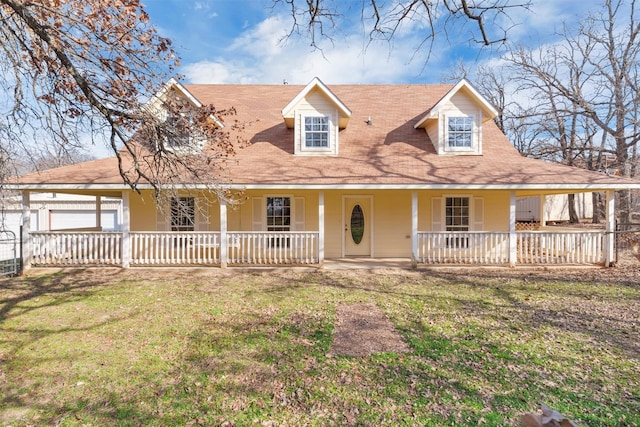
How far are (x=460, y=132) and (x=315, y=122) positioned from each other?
541 centimetres

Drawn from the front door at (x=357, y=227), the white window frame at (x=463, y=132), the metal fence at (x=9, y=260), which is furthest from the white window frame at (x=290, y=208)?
the metal fence at (x=9, y=260)

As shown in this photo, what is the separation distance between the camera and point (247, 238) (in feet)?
37.5

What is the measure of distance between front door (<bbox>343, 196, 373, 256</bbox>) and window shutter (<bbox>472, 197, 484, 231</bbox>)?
3803 mm

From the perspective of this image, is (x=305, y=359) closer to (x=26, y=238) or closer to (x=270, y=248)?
(x=270, y=248)

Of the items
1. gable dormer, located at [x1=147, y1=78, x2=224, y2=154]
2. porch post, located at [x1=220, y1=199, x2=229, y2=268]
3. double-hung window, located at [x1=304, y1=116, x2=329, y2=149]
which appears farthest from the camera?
double-hung window, located at [x1=304, y1=116, x2=329, y2=149]

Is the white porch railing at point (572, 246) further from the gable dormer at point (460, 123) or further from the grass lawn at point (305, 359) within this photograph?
the gable dormer at point (460, 123)

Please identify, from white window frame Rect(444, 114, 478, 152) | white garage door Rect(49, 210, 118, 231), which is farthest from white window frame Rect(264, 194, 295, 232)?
white garage door Rect(49, 210, 118, 231)

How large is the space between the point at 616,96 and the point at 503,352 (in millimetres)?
22287

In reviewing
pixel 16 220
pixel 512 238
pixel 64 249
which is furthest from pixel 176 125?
pixel 16 220

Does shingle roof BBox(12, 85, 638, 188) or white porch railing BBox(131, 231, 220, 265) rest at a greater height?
shingle roof BBox(12, 85, 638, 188)

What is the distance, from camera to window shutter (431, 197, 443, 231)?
40.7ft

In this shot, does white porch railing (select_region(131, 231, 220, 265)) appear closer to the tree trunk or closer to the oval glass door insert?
the oval glass door insert

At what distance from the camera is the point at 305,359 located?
4578mm

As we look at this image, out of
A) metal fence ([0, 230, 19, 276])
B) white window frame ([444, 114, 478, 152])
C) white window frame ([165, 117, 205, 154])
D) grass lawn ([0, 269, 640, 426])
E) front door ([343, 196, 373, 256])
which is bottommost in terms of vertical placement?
grass lawn ([0, 269, 640, 426])
